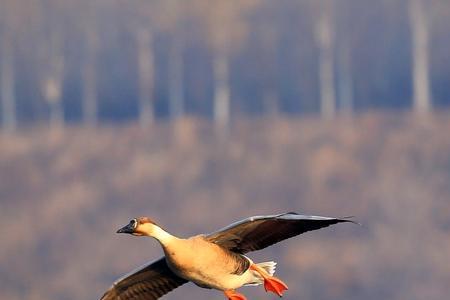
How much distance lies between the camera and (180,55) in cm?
5509

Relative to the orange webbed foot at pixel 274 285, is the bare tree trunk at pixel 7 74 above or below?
above

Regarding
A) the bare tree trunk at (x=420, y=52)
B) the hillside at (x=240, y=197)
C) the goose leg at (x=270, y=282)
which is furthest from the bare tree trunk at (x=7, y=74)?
the goose leg at (x=270, y=282)

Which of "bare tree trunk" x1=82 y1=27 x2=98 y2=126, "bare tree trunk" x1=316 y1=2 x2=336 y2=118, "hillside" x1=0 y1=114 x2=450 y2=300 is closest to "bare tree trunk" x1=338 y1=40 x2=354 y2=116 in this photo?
"bare tree trunk" x1=316 y1=2 x2=336 y2=118

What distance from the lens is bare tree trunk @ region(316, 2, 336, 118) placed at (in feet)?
172

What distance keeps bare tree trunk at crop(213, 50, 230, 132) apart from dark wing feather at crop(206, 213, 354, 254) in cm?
3548

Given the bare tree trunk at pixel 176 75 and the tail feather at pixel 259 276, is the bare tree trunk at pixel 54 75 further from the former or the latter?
the tail feather at pixel 259 276

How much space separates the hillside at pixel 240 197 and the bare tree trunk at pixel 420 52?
6.41 meters

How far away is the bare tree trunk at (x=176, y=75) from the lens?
5405cm

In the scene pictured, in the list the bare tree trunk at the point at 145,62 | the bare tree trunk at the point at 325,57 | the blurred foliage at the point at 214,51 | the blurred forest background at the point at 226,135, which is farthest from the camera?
the bare tree trunk at the point at 145,62

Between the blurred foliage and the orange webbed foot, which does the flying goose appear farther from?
the blurred foliage

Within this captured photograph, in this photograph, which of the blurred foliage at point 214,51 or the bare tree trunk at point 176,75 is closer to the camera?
the blurred foliage at point 214,51

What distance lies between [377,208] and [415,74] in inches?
566

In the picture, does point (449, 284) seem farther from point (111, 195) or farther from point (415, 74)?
point (415, 74)

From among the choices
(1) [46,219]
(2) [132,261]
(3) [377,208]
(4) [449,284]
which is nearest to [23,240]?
(1) [46,219]
